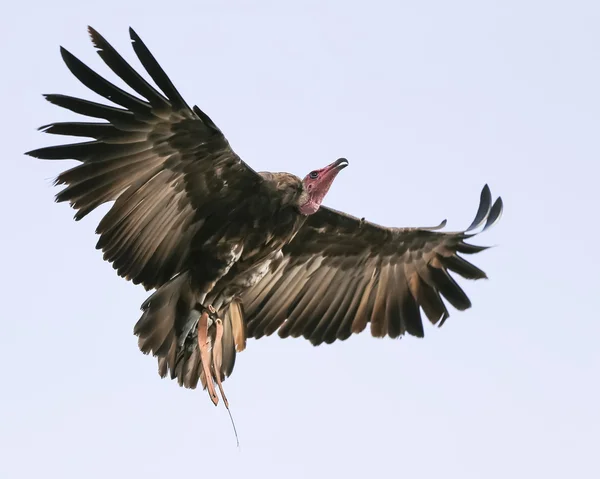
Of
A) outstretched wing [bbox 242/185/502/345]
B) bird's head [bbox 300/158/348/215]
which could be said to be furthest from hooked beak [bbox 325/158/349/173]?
outstretched wing [bbox 242/185/502/345]

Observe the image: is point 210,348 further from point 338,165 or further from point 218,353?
point 338,165

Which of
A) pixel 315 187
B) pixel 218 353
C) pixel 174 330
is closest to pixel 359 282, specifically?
pixel 218 353

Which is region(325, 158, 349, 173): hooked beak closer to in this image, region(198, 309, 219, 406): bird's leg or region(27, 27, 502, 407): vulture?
region(27, 27, 502, 407): vulture

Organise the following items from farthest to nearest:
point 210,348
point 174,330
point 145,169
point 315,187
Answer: point 210,348 < point 174,330 < point 315,187 < point 145,169

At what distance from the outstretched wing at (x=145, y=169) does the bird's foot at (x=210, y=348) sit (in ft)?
1.84

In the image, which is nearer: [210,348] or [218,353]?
[210,348]

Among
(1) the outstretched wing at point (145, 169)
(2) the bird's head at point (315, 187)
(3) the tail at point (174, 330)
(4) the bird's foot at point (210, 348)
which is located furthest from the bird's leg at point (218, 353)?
(2) the bird's head at point (315, 187)

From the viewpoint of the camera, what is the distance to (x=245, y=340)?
13664mm

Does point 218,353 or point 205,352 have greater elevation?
point 218,353

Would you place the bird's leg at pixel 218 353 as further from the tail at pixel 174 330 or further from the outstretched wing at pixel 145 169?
the outstretched wing at pixel 145 169

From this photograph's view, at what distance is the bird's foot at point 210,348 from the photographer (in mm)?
12648

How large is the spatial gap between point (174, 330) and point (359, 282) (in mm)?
2786

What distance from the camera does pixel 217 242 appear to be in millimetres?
12586

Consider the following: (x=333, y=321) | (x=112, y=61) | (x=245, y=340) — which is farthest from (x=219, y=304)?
(x=112, y=61)
